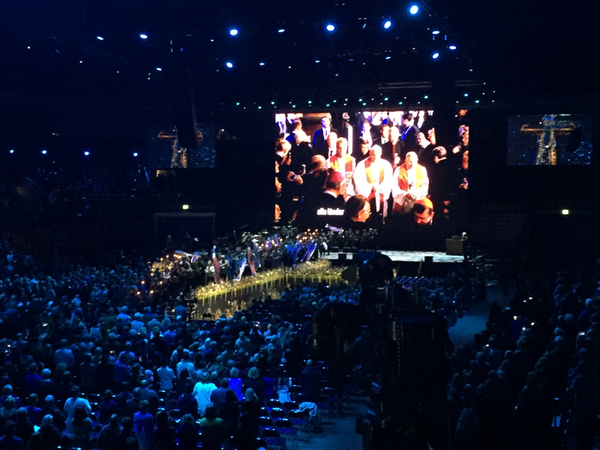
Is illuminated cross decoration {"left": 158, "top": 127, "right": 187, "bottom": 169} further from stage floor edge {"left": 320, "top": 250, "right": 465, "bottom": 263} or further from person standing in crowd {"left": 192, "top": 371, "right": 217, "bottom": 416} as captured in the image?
person standing in crowd {"left": 192, "top": 371, "right": 217, "bottom": 416}

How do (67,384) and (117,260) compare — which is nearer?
(67,384)

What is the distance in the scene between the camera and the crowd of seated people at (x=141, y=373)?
6.89m

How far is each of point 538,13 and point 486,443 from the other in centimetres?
1229

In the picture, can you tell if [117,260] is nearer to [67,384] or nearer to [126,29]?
[126,29]

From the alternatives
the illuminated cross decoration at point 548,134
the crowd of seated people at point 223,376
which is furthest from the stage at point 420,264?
the crowd of seated people at point 223,376

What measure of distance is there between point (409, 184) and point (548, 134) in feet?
18.5

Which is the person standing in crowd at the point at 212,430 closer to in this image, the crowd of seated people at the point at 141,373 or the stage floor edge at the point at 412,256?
the crowd of seated people at the point at 141,373

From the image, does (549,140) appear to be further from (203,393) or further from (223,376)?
(203,393)

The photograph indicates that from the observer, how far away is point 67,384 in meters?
8.44

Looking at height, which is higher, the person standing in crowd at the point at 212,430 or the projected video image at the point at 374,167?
the projected video image at the point at 374,167

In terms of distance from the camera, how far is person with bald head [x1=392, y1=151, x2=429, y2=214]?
26.3m

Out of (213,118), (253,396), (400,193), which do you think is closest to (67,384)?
(253,396)

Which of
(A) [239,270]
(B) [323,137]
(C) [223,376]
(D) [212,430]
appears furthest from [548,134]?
(D) [212,430]

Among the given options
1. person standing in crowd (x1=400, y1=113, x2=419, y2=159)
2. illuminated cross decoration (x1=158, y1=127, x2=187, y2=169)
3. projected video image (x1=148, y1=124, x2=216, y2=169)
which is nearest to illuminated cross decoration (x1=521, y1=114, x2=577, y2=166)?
person standing in crowd (x1=400, y1=113, x2=419, y2=159)
